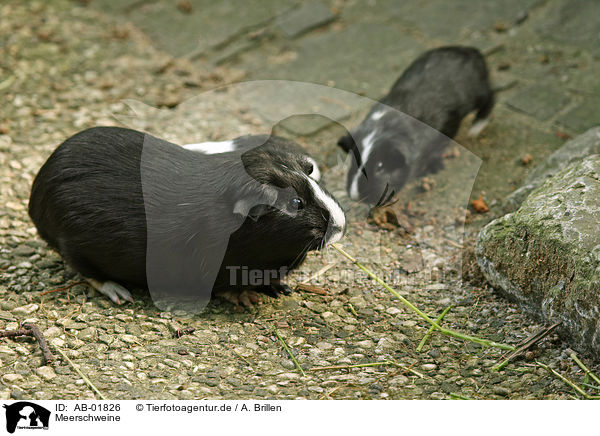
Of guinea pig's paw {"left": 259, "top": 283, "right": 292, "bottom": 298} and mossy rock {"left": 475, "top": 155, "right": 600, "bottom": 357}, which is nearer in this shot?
mossy rock {"left": 475, "top": 155, "right": 600, "bottom": 357}

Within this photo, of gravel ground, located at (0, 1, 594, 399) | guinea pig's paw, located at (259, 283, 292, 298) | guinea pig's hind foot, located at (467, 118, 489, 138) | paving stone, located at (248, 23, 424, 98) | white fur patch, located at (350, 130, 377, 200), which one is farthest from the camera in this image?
paving stone, located at (248, 23, 424, 98)

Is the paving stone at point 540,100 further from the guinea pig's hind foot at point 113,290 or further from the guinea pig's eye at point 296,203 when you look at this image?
the guinea pig's hind foot at point 113,290

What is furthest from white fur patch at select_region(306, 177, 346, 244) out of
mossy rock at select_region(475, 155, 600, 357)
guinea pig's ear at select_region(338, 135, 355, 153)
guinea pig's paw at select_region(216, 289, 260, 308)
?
guinea pig's ear at select_region(338, 135, 355, 153)

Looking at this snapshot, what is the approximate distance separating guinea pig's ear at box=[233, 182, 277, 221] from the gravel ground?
2.16 ft

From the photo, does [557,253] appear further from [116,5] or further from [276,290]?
[116,5]

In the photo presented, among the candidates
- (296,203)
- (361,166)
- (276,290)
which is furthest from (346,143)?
(296,203)

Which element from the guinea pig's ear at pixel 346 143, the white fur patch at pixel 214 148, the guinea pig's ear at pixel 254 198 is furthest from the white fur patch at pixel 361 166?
the guinea pig's ear at pixel 254 198

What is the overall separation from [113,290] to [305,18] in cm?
401

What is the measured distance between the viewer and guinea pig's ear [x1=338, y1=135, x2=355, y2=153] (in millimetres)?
4878

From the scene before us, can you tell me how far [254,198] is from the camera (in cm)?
338

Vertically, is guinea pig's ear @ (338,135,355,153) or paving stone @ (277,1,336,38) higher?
paving stone @ (277,1,336,38)

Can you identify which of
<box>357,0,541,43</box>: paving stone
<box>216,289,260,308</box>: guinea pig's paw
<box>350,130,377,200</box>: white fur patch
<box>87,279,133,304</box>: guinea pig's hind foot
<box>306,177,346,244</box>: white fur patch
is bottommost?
<box>216,289,260,308</box>: guinea pig's paw

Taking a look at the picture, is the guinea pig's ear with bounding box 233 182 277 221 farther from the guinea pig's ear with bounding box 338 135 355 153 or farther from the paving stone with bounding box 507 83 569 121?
the paving stone with bounding box 507 83 569 121

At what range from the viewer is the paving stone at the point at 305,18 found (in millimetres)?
6645
